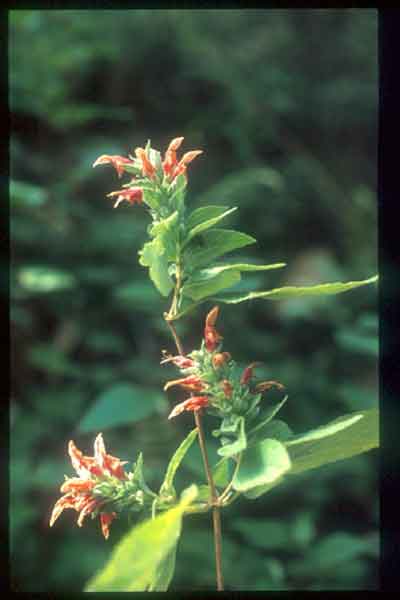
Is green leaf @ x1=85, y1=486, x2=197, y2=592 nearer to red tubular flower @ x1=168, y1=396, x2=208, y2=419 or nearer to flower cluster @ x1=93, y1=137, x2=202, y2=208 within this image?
Result: red tubular flower @ x1=168, y1=396, x2=208, y2=419

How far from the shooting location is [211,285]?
63 centimetres

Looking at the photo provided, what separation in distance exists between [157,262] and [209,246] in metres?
0.06

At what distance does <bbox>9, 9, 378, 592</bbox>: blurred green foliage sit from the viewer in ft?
5.40

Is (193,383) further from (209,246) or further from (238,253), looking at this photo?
(238,253)

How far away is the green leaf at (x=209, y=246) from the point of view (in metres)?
0.64

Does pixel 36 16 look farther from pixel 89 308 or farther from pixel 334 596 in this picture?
pixel 334 596

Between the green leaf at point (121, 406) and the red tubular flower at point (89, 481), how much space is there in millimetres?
917

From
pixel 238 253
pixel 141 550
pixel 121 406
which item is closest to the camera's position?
pixel 141 550

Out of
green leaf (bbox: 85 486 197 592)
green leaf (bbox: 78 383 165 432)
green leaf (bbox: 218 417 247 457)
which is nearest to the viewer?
green leaf (bbox: 85 486 197 592)

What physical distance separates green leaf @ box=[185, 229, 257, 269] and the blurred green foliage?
664mm

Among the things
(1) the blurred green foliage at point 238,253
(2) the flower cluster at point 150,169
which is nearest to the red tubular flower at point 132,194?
(2) the flower cluster at point 150,169

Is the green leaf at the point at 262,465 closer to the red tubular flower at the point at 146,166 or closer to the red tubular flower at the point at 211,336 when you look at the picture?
the red tubular flower at the point at 211,336

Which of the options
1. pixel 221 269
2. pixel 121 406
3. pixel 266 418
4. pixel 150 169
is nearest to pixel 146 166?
pixel 150 169

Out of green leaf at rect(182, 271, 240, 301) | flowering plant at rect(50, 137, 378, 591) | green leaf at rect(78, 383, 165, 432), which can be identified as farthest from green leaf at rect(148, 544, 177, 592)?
green leaf at rect(78, 383, 165, 432)
